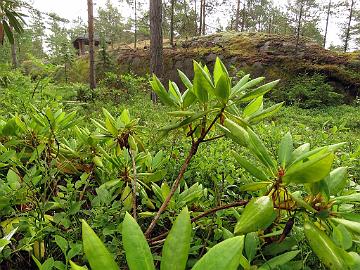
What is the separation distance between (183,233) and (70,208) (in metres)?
0.56

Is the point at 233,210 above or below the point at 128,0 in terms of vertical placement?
below

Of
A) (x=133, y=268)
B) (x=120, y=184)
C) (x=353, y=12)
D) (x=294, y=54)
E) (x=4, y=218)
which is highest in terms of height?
(x=353, y=12)

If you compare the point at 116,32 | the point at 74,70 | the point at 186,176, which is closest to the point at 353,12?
the point at 116,32

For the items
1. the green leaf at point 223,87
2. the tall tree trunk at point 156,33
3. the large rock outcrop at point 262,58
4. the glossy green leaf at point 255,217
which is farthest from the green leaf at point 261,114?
the large rock outcrop at point 262,58

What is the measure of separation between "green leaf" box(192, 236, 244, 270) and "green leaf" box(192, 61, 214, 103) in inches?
19.7

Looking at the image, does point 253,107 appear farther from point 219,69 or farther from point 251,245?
point 251,245

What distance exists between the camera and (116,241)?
863 mm

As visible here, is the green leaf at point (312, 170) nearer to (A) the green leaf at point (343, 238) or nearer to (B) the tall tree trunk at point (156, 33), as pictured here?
(A) the green leaf at point (343, 238)

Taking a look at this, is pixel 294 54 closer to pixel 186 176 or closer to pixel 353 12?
pixel 186 176

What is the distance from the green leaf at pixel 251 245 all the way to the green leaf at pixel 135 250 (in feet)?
1.28

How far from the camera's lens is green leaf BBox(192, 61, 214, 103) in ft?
2.75

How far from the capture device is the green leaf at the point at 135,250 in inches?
19.6

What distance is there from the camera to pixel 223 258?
1.55 ft

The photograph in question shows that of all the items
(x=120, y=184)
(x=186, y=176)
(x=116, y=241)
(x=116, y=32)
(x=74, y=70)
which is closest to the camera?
(x=116, y=241)
